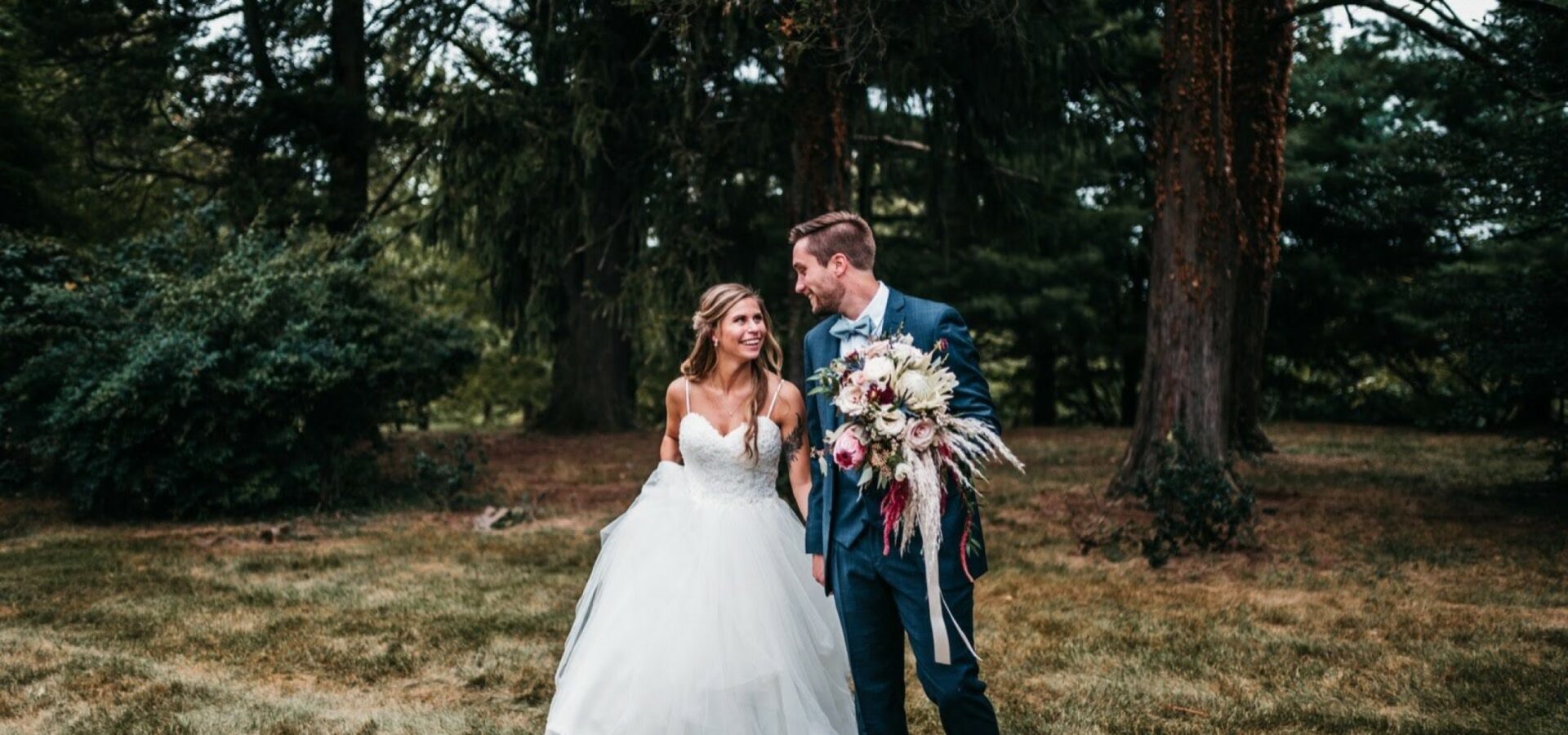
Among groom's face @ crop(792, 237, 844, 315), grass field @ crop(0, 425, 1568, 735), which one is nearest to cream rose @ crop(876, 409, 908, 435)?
groom's face @ crop(792, 237, 844, 315)

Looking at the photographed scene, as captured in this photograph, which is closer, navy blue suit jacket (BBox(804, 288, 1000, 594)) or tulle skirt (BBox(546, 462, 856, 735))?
navy blue suit jacket (BBox(804, 288, 1000, 594))

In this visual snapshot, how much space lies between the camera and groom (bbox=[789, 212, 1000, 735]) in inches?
134

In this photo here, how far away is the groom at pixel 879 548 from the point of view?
11.2ft

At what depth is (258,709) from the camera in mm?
5145

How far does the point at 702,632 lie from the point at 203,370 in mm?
7186

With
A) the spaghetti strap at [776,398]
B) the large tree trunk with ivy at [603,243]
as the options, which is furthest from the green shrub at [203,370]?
the spaghetti strap at [776,398]

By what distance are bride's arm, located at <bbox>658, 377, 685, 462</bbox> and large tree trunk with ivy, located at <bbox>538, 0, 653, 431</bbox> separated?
644cm

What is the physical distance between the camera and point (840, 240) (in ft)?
11.8

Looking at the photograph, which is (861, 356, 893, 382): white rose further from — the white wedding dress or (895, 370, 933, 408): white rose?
the white wedding dress

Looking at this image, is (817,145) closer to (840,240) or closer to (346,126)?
(840,240)

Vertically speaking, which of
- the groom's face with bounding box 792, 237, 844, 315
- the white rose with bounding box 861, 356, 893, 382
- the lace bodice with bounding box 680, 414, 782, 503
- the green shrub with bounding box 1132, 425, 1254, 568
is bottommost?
the green shrub with bounding box 1132, 425, 1254, 568

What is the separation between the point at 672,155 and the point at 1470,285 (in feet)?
27.2

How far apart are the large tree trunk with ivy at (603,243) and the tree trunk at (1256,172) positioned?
6.00 meters

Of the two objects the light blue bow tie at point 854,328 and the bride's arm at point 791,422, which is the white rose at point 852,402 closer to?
the light blue bow tie at point 854,328
